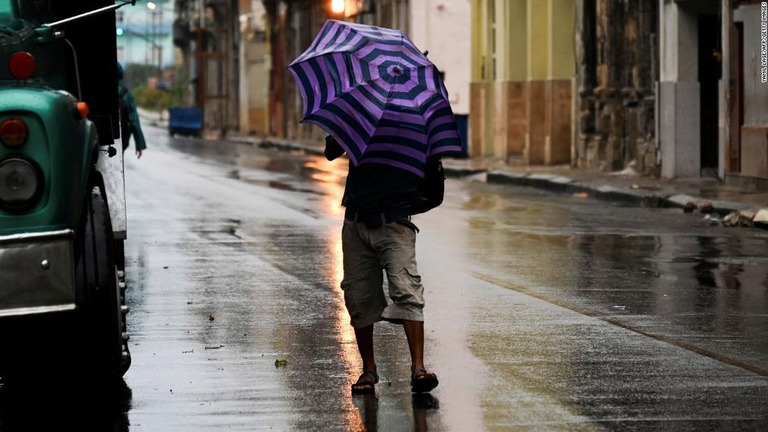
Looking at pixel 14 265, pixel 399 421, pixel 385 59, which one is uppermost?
pixel 385 59

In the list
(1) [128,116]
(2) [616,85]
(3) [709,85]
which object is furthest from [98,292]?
(2) [616,85]

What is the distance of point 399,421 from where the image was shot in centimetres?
819

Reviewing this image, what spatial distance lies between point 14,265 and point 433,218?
14.7m

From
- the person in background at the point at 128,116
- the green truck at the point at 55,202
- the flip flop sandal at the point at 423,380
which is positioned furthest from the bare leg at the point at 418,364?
the person in background at the point at 128,116

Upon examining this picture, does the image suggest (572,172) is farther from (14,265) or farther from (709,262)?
(14,265)

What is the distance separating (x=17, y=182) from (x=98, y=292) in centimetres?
78

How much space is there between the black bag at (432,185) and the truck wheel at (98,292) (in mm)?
1673

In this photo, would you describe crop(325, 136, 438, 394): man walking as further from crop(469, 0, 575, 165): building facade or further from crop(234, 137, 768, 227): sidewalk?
crop(469, 0, 575, 165): building facade

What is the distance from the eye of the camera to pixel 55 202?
7.47m

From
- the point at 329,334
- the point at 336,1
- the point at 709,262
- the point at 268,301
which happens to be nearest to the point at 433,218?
→ the point at 709,262

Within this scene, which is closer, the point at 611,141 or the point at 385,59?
the point at 385,59

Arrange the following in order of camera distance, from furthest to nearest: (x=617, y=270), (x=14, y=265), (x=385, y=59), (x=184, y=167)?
(x=184, y=167) → (x=617, y=270) → (x=385, y=59) → (x=14, y=265)

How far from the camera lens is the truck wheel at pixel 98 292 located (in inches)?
314

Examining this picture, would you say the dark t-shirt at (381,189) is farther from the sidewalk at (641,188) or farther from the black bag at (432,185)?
the sidewalk at (641,188)
